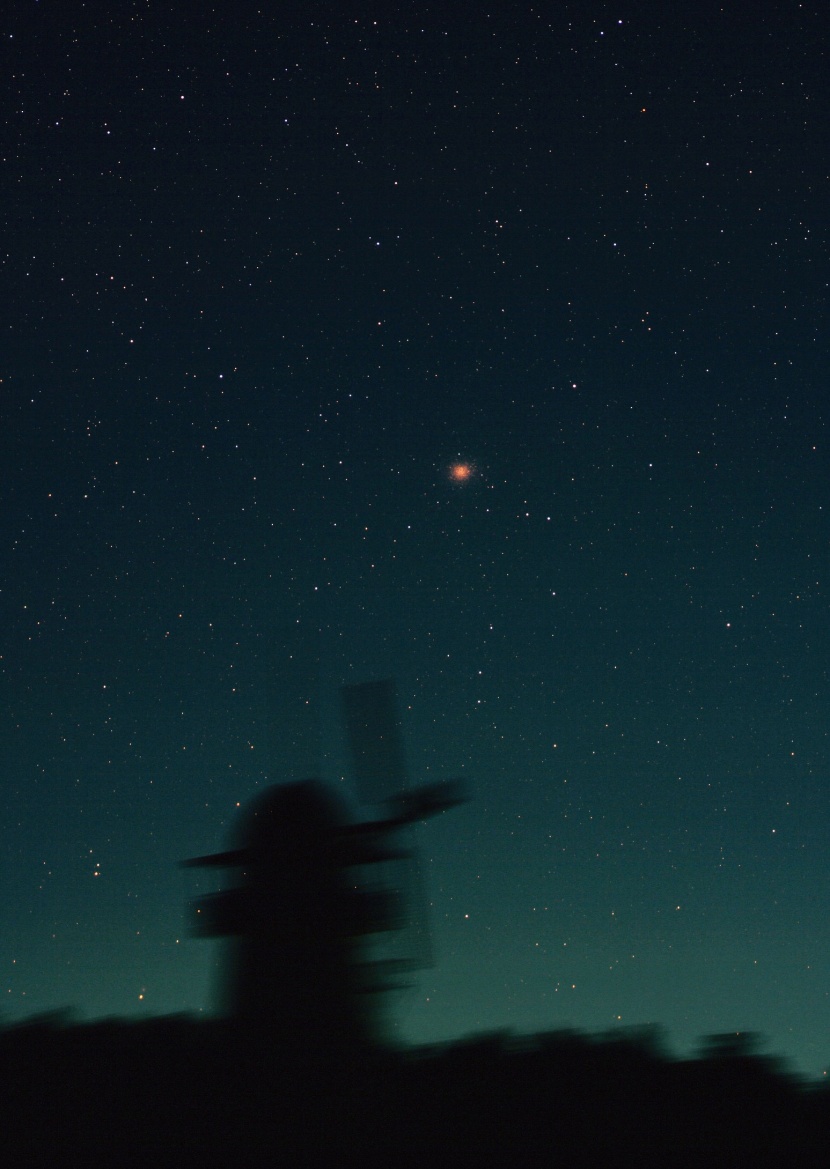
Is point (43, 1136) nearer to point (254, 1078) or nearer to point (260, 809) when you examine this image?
point (254, 1078)

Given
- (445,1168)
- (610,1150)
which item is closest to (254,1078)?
(445,1168)

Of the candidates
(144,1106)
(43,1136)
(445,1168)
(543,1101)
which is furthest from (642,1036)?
(43,1136)

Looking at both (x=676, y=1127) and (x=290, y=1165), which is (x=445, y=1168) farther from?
(x=676, y=1127)

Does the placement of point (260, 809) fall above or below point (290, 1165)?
above

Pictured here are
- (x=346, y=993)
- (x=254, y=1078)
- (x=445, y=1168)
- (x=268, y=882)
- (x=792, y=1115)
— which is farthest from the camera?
(x=268, y=882)

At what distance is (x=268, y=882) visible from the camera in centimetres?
1018

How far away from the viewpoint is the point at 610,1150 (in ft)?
21.0

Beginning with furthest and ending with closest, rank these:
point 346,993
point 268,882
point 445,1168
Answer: point 268,882 → point 346,993 → point 445,1168

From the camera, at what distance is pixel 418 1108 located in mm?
7086

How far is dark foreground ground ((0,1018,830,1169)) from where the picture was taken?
6.43 metres

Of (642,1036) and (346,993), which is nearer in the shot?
(642,1036)

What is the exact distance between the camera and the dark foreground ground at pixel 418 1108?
643 cm

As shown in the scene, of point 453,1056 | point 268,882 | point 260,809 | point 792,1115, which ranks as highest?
point 260,809

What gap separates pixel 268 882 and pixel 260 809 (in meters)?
0.70
